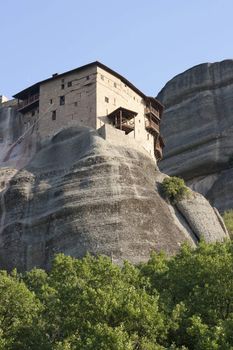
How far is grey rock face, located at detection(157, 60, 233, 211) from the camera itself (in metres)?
87.7

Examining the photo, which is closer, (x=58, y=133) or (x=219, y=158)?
(x=58, y=133)

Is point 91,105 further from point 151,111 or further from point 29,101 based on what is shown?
point 151,111

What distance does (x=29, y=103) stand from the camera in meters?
69.1

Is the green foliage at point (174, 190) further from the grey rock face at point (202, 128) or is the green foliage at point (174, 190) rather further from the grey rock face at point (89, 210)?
the grey rock face at point (202, 128)

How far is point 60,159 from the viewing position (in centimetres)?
6034

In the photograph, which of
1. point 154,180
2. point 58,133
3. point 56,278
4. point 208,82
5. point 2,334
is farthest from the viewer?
point 208,82

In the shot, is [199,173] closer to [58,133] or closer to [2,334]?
[58,133]

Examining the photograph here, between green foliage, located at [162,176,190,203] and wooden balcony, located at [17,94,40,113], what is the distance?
1686cm

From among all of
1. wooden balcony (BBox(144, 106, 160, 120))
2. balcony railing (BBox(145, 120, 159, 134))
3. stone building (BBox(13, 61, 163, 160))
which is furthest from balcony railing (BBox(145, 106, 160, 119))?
balcony railing (BBox(145, 120, 159, 134))

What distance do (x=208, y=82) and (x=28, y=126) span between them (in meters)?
36.6

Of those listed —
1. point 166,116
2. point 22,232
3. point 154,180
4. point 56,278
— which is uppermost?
point 166,116

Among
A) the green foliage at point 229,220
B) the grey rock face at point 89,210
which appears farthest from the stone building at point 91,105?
the green foliage at point 229,220

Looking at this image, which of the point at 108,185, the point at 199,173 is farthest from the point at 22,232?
the point at 199,173

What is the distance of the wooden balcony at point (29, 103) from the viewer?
6856 cm
